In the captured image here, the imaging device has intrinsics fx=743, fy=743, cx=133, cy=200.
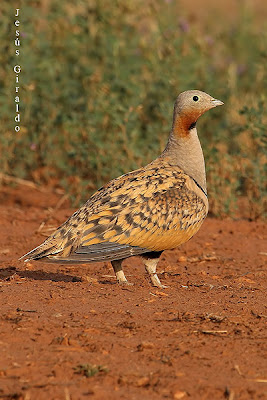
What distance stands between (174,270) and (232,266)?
691mm

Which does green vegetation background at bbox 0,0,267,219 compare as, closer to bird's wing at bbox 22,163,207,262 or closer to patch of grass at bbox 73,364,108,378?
bird's wing at bbox 22,163,207,262

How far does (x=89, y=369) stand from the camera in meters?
4.47

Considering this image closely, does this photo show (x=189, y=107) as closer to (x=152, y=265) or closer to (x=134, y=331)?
(x=152, y=265)

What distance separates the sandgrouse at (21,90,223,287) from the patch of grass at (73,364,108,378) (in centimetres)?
171

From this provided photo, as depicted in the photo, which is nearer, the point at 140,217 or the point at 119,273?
the point at 140,217

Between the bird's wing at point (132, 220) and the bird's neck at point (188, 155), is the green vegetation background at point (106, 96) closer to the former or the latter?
the bird's neck at point (188, 155)

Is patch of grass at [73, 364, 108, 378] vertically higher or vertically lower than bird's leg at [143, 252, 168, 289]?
lower

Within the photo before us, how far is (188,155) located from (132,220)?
1.13 metres

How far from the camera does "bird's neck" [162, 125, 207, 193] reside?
7146 millimetres

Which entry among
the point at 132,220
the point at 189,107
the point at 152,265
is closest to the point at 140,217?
the point at 132,220

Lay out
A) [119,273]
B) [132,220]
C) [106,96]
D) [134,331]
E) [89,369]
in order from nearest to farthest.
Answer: [89,369]
[134,331]
[132,220]
[119,273]
[106,96]

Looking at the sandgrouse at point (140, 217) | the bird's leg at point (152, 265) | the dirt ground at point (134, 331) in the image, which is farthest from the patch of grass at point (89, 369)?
the bird's leg at point (152, 265)

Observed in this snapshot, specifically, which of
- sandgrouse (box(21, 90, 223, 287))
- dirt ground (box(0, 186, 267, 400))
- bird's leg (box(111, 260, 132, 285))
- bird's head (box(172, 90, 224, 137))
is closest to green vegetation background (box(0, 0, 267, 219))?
dirt ground (box(0, 186, 267, 400))

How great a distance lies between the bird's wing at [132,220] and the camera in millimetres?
6266
